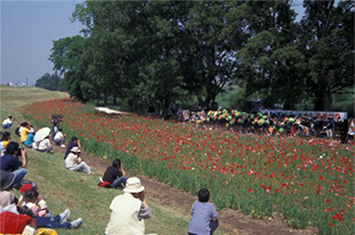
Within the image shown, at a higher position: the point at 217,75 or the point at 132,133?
the point at 217,75

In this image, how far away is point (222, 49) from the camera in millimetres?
41781

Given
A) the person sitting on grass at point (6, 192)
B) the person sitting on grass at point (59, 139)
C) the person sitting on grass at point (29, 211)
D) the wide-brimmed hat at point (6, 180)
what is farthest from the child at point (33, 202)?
the person sitting on grass at point (59, 139)

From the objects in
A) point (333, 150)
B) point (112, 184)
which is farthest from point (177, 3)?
point (112, 184)

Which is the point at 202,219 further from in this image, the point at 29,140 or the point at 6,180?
the point at 29,140

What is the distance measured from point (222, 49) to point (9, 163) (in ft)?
112

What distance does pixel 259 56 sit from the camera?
105 feet

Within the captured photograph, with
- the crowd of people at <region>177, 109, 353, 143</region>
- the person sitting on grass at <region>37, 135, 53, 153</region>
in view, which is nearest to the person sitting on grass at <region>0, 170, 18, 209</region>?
the person sitting on grass at <region>37, 135, 53, 153</region>

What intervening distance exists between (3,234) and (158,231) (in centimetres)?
411

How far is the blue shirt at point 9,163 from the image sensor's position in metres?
10.0

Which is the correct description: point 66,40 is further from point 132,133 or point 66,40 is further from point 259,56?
point 132,133

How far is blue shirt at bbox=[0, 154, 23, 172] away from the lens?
1002cm

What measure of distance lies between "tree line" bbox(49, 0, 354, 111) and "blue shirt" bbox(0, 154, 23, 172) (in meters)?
23.3

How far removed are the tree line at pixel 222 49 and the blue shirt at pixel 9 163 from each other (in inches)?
915

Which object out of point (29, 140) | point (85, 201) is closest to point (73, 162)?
point (85, 201)
